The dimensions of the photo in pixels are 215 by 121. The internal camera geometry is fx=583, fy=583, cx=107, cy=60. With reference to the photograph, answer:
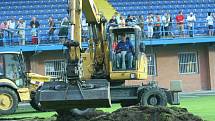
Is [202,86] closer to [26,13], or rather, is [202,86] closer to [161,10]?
[161,10]

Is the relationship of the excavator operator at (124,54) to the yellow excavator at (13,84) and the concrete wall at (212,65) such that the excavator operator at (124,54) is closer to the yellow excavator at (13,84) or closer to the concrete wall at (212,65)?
the yellow excavator at (13,84)

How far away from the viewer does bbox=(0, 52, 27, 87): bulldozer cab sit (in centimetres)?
2322

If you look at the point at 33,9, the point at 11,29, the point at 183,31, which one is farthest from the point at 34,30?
the point at 183,31

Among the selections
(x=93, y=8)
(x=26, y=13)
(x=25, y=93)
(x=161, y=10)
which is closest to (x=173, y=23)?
(x=161, y=10)

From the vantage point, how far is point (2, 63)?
2320 cm

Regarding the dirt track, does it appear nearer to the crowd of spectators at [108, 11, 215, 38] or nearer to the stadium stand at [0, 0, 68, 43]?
the crowd of spectators at [108, 11, 215, 38]

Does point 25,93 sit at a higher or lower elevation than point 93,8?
lower

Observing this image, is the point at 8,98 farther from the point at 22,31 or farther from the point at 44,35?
the point at 44,35

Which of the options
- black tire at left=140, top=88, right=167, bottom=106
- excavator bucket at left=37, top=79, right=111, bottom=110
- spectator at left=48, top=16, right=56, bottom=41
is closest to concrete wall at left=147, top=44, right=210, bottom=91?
spectator at left=48, top=16, right=56, bottom=41

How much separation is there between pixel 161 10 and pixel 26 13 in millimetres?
9231

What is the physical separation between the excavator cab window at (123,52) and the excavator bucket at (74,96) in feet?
18.8

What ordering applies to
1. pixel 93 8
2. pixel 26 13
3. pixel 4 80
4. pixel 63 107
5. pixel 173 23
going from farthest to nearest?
1. pixel 26 13
2. pixel 173 23
3. pixel 4 80
4. pixel 93 8
5. pixel 63 107

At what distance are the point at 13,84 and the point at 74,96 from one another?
9843 millimetres

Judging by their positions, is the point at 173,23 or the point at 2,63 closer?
the point at 2,63
